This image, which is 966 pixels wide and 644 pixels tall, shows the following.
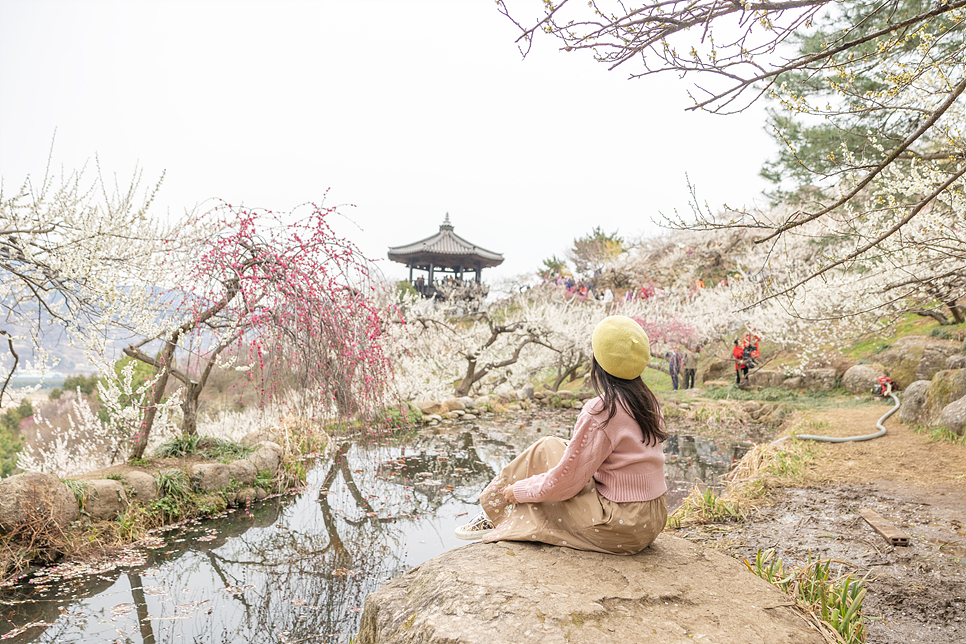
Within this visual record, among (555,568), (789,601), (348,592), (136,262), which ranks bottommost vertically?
(348,592)

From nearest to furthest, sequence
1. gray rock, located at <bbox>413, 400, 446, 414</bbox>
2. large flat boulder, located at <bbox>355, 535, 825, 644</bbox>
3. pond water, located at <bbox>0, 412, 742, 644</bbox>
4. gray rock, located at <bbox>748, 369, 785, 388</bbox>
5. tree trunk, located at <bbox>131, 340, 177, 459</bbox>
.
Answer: large flat boulder, located at <bbox>355, 535, 825, 644</bbox> < pond water, located at <bbox>0, 412, 742, 644</bbox> < tree trunk, located at <bbox>131, 340, 177, 459</bbox> < gray rock, located at <bbox>413, 400, 446, 414</bbox> < gray rock, located at <bbox>748, 369, 785, 388</bbox>

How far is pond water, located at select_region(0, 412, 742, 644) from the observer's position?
10.2 feet

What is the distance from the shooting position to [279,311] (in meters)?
4.68

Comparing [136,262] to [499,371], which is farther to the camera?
[499,371]

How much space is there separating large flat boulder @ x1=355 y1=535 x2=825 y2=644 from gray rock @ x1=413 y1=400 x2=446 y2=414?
27.5ft

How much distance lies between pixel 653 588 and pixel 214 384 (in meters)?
11.3

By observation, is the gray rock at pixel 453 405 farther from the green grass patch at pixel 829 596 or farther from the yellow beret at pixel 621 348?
the yellow beret at pixel 621 348

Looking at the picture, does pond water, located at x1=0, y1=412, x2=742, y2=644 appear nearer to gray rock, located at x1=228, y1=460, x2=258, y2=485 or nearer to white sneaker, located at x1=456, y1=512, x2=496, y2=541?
gray rock, located at x1=228, y1=460, x2=258, y2=485

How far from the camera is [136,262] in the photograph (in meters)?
5.01

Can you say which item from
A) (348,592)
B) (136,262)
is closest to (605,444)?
(348,592)

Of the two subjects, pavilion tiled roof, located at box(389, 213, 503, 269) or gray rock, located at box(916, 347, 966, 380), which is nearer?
gray rock, located at box(916, 347, 966, 380)

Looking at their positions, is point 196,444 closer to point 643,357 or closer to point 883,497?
point 643,357

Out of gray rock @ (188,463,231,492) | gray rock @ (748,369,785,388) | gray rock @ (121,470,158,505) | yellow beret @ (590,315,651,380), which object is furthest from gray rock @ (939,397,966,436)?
gray rock @ (121,470,158,505)

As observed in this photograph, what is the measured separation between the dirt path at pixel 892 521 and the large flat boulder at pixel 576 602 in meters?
0.83
